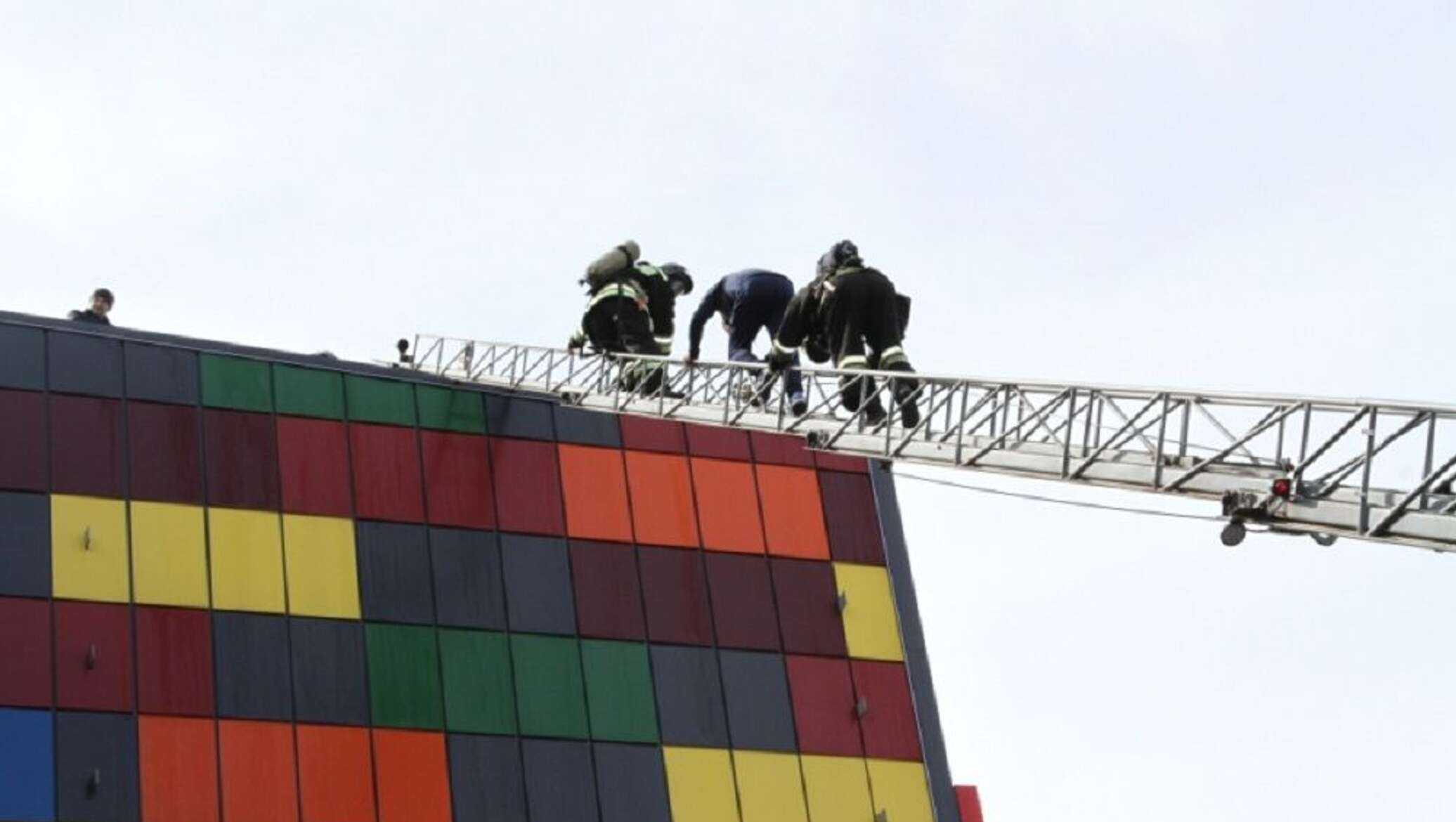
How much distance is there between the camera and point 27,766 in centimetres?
3117

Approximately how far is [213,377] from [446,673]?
4.48m

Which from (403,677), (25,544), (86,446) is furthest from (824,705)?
(25,544)

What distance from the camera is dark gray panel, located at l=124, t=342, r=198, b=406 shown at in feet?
112

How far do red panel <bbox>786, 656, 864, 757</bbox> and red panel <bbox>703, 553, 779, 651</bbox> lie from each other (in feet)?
1.65

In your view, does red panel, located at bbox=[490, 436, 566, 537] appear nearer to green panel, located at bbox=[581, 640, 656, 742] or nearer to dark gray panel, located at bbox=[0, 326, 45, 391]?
green panel, located at bbox=[581, 640, 656, 742]

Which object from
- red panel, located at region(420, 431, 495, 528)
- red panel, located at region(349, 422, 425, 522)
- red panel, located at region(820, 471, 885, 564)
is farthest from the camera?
red panel, located at region(820, 471, 885, 564)

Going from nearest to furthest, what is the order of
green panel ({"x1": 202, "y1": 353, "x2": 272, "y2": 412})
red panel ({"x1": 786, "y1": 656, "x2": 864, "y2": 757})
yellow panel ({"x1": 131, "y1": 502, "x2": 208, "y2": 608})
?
1. yellow panel ({"x1": 131, "y1": 502, "x2": 208, "y2": 608})
2. green panel ({"x1": 202, "y1": 353, "x2": 272, "y2": 412})
3. red panel ({"x1": 786, "y1": 656, "x2": 864, "y2": 757})

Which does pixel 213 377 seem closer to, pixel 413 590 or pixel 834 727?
pixel 413 590

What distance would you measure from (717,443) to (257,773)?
27.0 feet

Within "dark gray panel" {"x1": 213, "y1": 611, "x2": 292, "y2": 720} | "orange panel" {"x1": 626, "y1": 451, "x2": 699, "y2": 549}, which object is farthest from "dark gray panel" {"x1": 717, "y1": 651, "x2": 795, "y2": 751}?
"dark gray panel" {"x1": 213, "y1": 611, "x2": 292, "y2": 720}

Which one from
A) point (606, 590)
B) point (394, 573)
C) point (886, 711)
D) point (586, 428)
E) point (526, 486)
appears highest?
point (586, 428)

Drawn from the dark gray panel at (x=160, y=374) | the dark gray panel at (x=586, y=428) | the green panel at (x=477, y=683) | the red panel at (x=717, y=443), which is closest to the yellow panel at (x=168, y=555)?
the dark gray panel at (x=160, y=374)

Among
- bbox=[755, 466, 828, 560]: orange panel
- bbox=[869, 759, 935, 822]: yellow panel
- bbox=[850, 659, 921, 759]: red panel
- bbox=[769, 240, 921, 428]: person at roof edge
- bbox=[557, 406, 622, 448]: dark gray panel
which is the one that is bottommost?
bbox=[869, 759, 935, 822]: yellow panel

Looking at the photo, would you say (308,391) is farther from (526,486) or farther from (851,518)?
(851,518)
